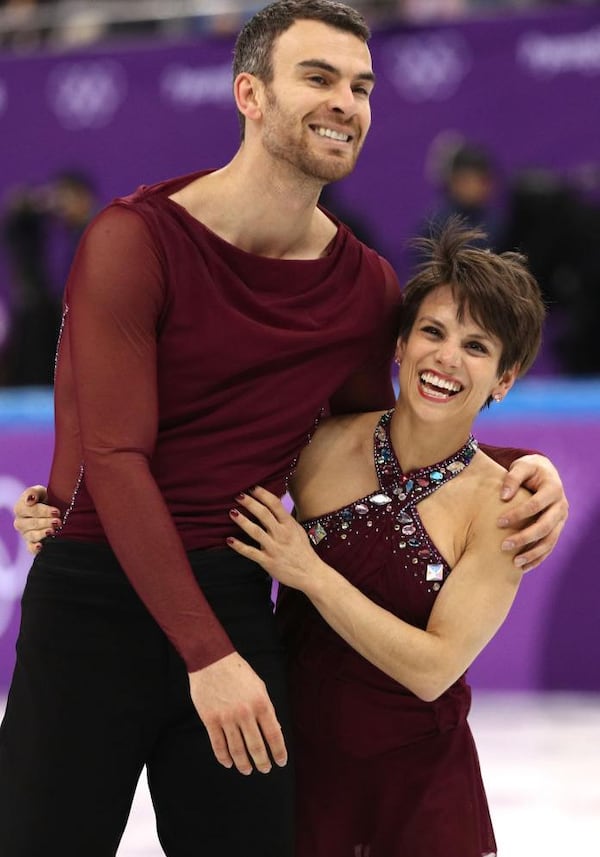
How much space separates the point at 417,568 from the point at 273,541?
30 cm

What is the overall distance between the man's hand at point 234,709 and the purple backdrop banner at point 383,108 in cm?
603

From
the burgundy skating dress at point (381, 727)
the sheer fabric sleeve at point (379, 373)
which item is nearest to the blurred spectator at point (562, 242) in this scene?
the sheer fabric sleeve at point (379, 373)

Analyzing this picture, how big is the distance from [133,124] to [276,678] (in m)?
Answer: 6.74

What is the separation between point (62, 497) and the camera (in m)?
2.45

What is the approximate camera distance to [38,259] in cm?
834

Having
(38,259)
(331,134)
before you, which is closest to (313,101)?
(331,134)

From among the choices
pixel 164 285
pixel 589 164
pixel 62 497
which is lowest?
pixel 62 497

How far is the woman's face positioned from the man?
0.16m

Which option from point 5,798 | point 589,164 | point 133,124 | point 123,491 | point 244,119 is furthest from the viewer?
point 133,124

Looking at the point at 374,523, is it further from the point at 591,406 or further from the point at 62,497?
the point at 591,406

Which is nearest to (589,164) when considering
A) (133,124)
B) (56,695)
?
(133,124)

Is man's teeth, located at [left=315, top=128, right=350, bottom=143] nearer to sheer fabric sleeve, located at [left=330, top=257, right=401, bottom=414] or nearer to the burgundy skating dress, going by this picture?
sheer fabric sleeve, located at [left=330, top=257, right=401, bottom=414]

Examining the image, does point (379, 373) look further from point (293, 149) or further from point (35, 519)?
point (35, 519)

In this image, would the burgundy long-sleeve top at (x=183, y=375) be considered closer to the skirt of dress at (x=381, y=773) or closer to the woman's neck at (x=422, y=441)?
the woman's neck at (x=422, y=441)
